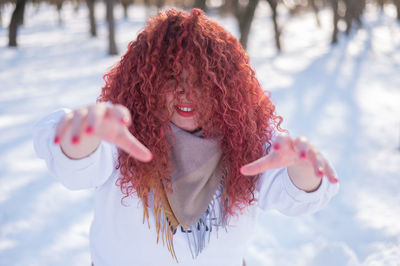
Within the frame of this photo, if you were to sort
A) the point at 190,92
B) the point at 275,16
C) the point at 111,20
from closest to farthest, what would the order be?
the point at 190,92
the point at 111,20
the point at 275,16

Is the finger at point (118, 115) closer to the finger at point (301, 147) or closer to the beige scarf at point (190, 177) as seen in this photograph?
the beige scarf at point (190, 177)

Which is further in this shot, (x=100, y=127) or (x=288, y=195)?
(x=288, y=195)

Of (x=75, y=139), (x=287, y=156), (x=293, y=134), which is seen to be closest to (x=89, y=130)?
(x=75, y=139)

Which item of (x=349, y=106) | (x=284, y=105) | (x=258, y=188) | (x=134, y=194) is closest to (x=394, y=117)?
(x=349, y=106)

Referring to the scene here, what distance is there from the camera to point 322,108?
489cm

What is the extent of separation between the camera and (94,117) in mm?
784

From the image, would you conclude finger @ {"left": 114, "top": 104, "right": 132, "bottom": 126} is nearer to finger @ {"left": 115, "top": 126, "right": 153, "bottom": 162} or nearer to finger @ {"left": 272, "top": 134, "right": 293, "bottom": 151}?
finger @ {"left": 115, "top": 126, "right": 153, "bottom": 162}

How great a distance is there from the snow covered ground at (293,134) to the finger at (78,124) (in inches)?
46.0

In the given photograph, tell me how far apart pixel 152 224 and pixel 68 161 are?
16.4 inches

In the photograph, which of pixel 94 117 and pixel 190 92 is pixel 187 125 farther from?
pixel 94 117

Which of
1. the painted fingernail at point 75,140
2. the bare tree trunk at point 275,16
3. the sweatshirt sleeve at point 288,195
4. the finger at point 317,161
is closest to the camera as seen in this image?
the painted fingernail at point 75,140

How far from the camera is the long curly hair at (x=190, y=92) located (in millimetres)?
1089

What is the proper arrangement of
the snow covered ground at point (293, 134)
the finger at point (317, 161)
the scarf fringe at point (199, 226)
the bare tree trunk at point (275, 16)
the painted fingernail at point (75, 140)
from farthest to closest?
1. the bare tree trunk at point (275, 16)
2. the snow covered ground at point (293, 134)
3. the scarf fringe at point (199, 226)
4. the finger at point (317, 161)
5. the painted fingernail at point (75, 140)

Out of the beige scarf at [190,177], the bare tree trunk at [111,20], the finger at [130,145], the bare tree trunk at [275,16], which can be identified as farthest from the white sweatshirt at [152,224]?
the bare tree trunk at [111,20]
